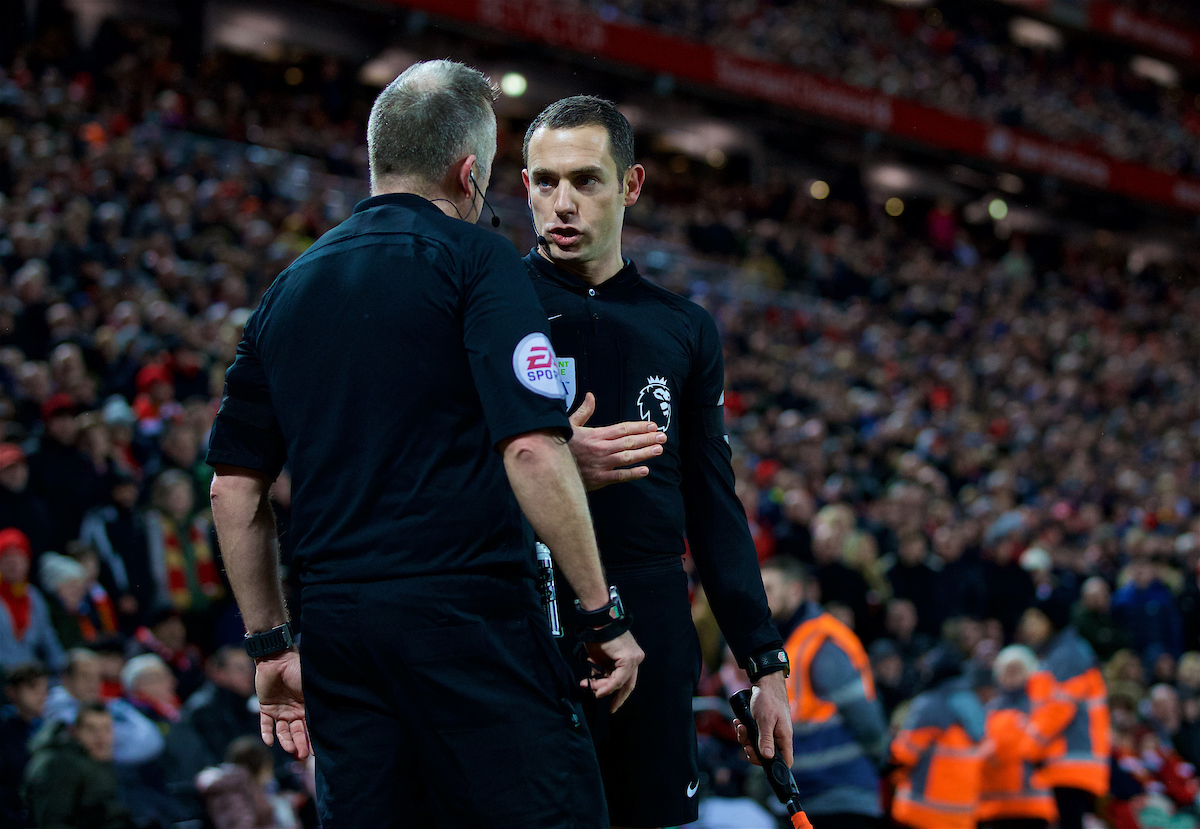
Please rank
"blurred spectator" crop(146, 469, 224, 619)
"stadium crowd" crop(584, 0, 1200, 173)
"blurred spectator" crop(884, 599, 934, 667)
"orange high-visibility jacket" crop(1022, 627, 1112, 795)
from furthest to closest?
"stadium crowd" crop(584, 0, 1200, 173)
"blurred spectator" crop(884, 599, 934, 667)
"orange high-visibility jacket" crop(1022, 627, 1112, 795)
"blurred spectator" crop(146, 469, 224, 619)

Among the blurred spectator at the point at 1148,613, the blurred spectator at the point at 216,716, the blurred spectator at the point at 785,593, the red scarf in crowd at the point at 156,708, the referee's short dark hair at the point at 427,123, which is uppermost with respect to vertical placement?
the referee's short dark hair at the point at 427,123

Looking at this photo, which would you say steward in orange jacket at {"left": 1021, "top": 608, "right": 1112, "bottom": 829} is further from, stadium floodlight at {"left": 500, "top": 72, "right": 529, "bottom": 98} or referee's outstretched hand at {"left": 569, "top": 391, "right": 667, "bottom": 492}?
stadium floodlight at {"left": 500, "top": 72, "right": 529, "bottom": 98}

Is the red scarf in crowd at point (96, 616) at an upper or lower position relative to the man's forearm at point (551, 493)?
lower

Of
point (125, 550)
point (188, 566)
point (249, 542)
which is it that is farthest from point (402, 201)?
point (188, 566)

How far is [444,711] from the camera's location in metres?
2.28

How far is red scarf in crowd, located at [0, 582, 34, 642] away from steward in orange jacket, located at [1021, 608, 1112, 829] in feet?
19.3

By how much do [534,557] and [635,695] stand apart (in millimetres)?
597

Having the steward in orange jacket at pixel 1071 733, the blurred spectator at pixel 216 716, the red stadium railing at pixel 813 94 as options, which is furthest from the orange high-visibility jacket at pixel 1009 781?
the red stadium railing at pixel 813 94

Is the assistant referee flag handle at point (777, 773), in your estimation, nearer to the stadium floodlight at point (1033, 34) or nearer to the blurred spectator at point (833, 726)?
the blurred spectator at point (833, 726)

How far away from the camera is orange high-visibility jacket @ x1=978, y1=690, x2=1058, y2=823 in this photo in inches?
286

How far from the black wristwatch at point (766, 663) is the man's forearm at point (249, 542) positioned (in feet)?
3.70

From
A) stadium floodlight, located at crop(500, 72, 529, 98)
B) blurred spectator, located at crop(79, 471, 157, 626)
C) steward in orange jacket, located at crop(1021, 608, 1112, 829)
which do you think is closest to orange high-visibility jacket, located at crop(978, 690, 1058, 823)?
steward in orange jacket, located at crop(1021, 608, 1112, 829)

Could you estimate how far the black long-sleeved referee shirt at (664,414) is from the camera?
2.93 meters

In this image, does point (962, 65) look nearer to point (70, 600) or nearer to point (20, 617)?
point (70, 600)
